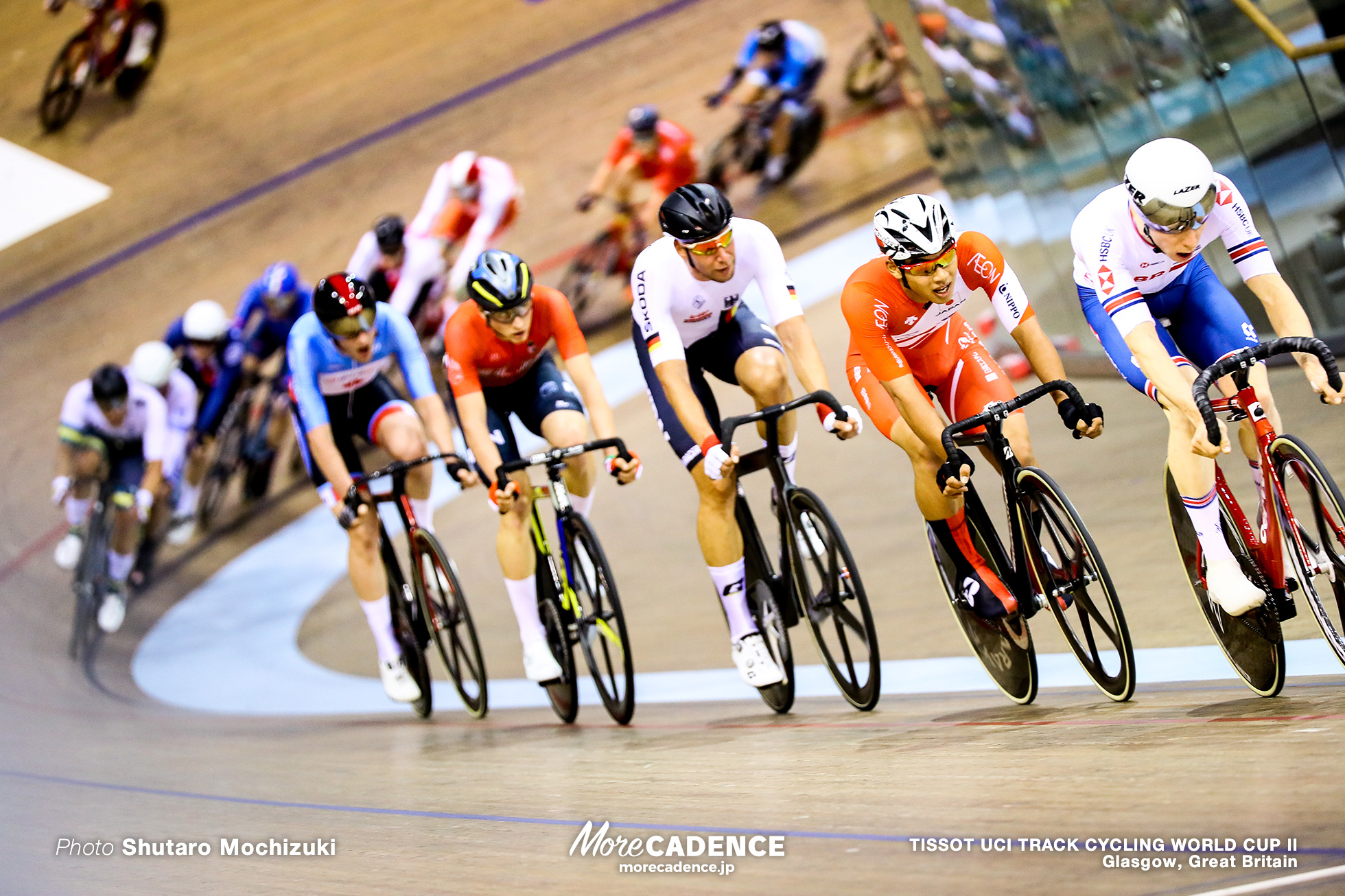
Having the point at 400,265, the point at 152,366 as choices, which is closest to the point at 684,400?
the point at 152,366

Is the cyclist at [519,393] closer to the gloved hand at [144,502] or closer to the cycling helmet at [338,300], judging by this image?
the cycling helmet at [338,300]

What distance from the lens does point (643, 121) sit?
980cm

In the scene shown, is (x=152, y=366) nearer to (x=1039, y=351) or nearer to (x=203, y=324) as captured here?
(x=203, y=324)

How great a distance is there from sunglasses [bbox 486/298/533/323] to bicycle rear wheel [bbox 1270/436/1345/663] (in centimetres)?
219

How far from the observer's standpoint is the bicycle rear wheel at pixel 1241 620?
2.79 metres

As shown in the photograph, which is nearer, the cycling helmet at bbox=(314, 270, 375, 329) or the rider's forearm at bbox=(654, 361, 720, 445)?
the rider's forearm at bbox=(654, 361, 720, 445)

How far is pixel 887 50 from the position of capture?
9922 mm

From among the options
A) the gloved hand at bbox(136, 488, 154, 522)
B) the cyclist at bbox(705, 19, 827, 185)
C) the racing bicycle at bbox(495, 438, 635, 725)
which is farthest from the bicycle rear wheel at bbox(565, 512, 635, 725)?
the cyclist at bbox(705, 19, 827, 185)

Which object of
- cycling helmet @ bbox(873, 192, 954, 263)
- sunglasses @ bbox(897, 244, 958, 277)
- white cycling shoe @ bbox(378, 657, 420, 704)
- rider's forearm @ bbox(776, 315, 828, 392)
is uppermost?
cycling helmet @ bbox(873, 192, 954, 263)

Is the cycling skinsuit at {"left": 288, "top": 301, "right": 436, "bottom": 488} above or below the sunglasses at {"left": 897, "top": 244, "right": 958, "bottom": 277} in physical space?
below

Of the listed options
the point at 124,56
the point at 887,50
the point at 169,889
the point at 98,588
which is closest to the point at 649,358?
the point at 169,889

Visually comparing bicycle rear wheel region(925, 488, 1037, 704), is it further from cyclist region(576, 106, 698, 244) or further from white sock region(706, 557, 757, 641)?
cyclist region(576, 106, 698, 244)

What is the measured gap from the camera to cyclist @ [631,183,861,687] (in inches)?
139

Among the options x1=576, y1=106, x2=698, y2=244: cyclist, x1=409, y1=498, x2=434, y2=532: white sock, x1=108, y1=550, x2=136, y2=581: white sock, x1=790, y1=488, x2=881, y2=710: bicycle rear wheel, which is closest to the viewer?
x1=790, y1=488, x2=881, y2=710: bicycle rear wheel
